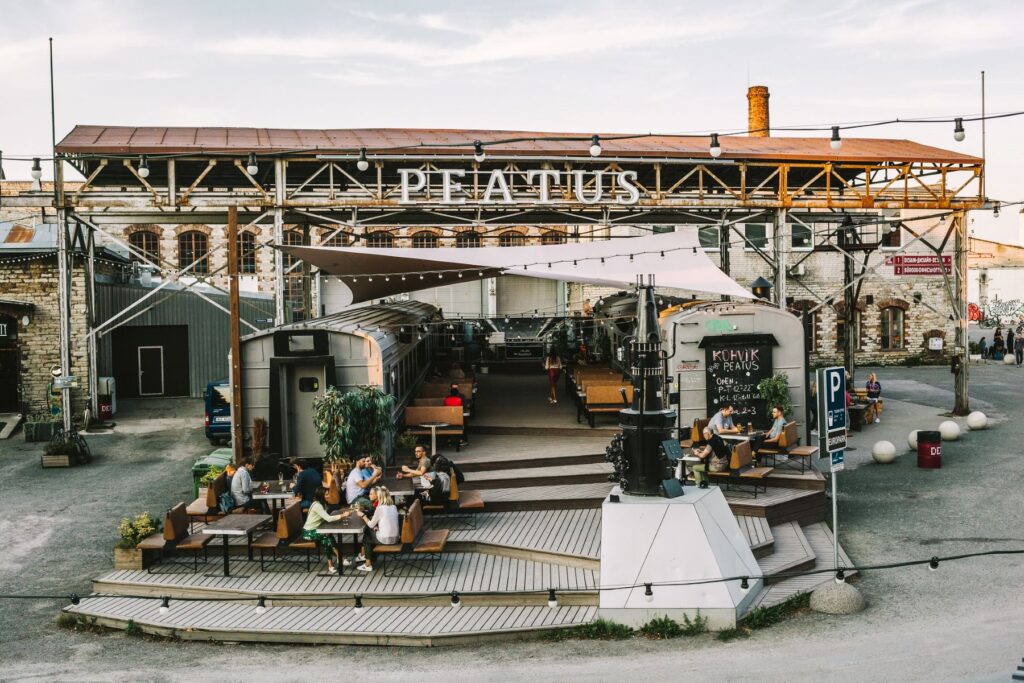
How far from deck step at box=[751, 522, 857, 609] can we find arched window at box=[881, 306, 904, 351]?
2365 centimetres

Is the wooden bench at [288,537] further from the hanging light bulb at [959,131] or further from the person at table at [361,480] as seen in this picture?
the hanging light bulb at [959,131]

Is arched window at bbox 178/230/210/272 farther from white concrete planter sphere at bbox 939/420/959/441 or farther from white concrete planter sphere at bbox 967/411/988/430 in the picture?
white concrete planter sphere at bbox 967/411/988/430

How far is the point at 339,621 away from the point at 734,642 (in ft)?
12.7

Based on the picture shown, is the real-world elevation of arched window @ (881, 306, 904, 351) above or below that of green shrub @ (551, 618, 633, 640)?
above

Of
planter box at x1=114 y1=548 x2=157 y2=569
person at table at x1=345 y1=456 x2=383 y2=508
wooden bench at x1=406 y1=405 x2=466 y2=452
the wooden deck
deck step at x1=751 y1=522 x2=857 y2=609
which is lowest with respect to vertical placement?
deck step at x1=751 y1=522 x2=857 y2=609

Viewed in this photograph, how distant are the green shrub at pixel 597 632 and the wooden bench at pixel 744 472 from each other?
4123 mm

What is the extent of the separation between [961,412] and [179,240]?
2704 centimetres

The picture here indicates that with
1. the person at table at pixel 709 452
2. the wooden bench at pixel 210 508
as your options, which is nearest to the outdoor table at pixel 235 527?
the wooden bench at pixel 210 508

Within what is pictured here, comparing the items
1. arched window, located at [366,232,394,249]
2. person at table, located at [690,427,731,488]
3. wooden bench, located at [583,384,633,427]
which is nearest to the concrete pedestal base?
person at table, located at [690,427,731,488]

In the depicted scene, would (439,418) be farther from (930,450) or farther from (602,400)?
(930,450)

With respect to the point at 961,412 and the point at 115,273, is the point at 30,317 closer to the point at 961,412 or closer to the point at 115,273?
the point at 115,273

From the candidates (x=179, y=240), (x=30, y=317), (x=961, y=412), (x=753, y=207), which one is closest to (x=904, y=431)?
(x=961, y=412)

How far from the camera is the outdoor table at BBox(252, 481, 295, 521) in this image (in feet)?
36.8

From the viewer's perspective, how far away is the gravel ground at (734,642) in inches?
312
